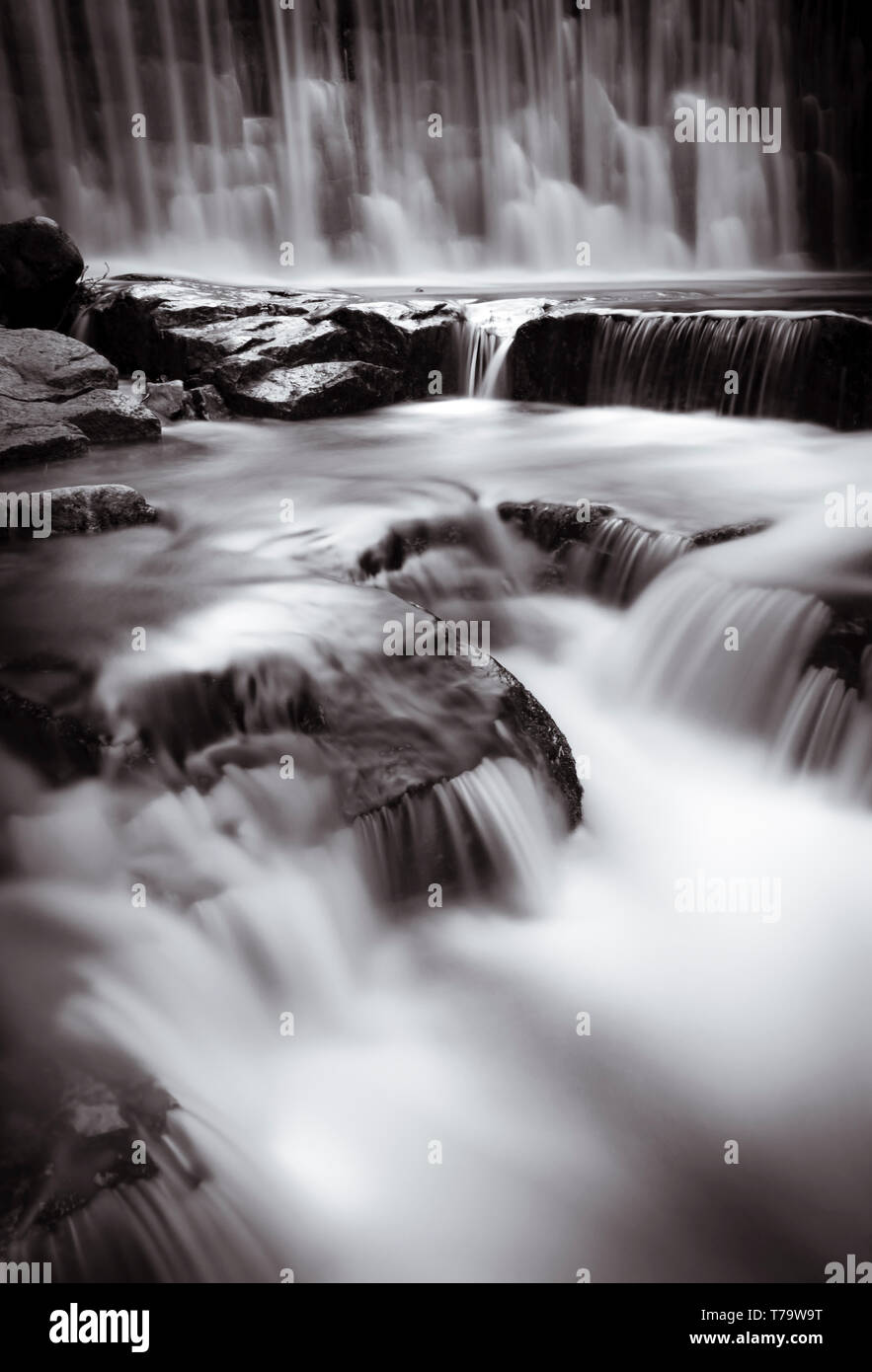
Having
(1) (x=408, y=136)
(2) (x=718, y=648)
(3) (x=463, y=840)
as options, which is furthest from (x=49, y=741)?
(1) (x=408, y=136)

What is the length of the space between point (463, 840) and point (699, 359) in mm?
5301

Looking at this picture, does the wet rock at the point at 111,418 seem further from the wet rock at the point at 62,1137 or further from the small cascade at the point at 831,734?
the wet rock at the point at 62,1137

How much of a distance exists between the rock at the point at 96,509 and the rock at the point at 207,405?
2791mm

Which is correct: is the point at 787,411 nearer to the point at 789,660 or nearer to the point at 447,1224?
the point at 789,660

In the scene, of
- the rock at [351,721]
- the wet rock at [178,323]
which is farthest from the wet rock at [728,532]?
the wet rock at [178,323]

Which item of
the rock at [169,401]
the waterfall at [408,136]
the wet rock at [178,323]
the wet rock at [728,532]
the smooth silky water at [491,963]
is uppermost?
the waterfall at [408,136]

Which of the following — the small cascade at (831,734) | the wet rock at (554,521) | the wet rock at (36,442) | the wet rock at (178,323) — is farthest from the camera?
the wet rock at (178,323)

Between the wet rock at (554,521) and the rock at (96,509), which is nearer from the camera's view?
the rock at (96,509)

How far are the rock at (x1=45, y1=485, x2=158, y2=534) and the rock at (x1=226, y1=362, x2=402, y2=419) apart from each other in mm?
2790

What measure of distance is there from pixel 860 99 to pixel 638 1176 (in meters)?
16.4

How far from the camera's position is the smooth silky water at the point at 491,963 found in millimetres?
2482

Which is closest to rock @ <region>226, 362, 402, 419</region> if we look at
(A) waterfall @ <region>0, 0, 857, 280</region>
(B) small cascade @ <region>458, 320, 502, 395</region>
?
(B) small cascade @ <region>458, 320, 502, 395</region>

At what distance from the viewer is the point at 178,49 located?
45.2ft
